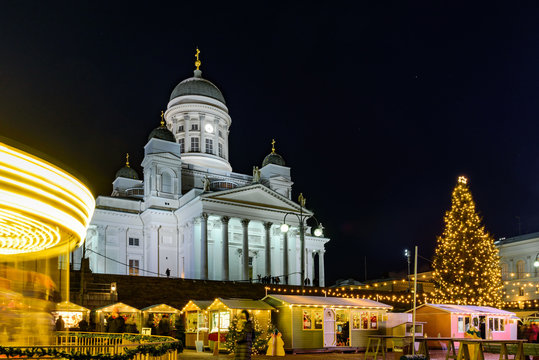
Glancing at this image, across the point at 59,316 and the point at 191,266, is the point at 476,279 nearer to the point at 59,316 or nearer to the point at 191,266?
the point at 191,266

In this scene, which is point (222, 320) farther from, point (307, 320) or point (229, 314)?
point (307, 320)

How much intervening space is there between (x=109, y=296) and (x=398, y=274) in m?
75.7

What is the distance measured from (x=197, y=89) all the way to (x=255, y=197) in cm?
1946

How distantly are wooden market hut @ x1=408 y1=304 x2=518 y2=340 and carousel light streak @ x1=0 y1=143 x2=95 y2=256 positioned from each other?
907 inches

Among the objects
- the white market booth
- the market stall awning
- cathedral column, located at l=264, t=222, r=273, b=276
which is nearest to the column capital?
cathedral column, located at l=264, t=222, r=273, b=276

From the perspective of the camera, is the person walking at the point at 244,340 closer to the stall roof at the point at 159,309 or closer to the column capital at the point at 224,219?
the stall roof at the point at 159,309

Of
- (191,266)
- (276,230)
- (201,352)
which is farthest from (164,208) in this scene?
(201,352)

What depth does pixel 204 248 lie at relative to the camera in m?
53.1

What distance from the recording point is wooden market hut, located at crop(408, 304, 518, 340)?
3030 centimetres

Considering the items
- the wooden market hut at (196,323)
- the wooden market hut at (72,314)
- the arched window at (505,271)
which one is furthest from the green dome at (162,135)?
the arched window at (505,271)

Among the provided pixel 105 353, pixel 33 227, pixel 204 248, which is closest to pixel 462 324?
pixel 105 353

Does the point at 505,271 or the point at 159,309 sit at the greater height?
the point at 505,271

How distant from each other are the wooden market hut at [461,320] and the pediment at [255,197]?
26.6 metres

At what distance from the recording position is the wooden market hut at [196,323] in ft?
96.9
